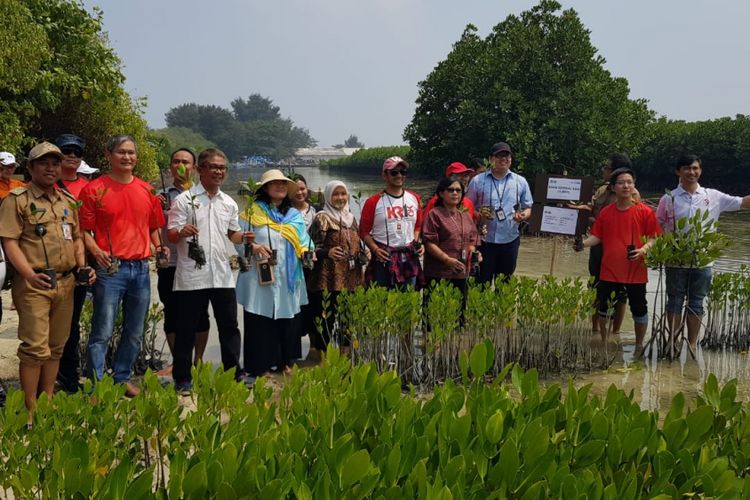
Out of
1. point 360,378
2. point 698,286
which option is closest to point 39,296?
point 360,378

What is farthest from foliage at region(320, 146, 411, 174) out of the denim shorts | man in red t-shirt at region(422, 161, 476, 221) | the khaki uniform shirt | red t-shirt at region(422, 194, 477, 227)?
the khaki uniform shirt

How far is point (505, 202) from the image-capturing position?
7.15m

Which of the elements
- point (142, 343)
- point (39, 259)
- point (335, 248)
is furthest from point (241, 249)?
point (39, 259)

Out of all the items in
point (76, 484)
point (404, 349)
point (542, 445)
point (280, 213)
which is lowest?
point (404, 349)

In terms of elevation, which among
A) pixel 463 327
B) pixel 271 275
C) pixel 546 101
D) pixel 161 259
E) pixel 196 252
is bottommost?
pixel 463 327

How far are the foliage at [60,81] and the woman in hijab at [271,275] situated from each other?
878 centimetres

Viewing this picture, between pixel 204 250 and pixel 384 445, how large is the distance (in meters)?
3.42

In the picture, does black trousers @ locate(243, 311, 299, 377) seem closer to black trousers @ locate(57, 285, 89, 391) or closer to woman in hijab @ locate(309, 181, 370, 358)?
woman in hijab @ locate(309, 181, 370, 358)

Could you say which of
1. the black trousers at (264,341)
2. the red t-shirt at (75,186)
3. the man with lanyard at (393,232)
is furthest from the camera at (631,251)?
the red t-shirt at (75,186)

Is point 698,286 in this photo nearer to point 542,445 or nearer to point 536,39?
point 542,445

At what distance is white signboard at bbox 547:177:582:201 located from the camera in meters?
7.24

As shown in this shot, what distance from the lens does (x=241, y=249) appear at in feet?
18.8

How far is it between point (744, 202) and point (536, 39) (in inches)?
678

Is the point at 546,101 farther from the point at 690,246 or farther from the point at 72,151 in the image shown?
the point at 72,151
